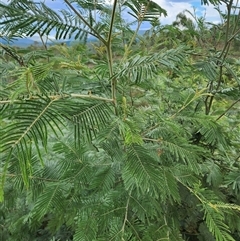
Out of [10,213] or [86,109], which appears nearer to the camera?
[86,109]

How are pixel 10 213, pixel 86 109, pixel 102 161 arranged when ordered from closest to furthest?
pixel 86 109 → pixel 102 161 → pixel 10 213

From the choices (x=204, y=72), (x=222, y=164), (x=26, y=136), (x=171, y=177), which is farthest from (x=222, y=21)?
(x=26, y=136)

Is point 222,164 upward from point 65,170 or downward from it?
downward

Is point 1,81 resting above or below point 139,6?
below

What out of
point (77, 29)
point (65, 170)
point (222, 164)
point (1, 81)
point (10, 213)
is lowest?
point (10, 213)

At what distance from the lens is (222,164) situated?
135 centimetres

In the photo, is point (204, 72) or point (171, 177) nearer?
point (171, 177)

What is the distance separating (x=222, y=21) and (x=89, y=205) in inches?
37.5

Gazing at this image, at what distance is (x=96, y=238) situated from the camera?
0.84m

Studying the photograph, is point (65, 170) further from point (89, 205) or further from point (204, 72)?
point (204, 72)

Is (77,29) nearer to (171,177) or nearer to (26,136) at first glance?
(26,136)

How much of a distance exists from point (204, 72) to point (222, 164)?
1.69 ft

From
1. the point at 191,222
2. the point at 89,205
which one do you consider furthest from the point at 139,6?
the point at 191,222

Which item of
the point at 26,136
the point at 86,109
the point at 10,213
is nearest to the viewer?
the point at 26,136
